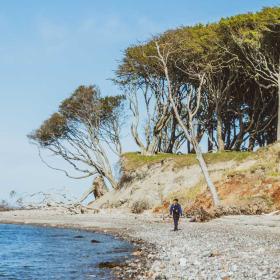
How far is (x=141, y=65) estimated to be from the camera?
2124 inches

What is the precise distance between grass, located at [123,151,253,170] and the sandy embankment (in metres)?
10.7

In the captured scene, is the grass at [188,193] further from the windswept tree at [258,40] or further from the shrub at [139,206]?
the windswept tree at [258,40]

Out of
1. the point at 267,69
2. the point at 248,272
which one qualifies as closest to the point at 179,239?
the point at 248,272

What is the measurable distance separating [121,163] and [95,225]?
1764 centimetres

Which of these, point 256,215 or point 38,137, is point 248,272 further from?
point 38,137

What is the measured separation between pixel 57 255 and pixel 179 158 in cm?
2719

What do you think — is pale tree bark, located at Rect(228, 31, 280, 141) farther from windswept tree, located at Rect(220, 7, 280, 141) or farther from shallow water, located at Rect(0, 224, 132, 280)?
shallow water, located at Rect(0, 224, 132, 280)

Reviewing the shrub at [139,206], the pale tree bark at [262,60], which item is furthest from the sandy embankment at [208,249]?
the pale tree bark at [262,60]

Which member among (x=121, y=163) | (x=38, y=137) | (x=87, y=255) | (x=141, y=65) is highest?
(x=141, y=65)

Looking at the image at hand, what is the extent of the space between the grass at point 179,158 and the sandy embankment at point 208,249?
10.7 m

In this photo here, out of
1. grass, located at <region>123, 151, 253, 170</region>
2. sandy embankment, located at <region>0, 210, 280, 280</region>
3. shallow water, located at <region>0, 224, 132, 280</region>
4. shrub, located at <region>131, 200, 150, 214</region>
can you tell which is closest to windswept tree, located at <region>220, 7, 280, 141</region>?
grass, located at <region>123, 151, 253, 170</region>

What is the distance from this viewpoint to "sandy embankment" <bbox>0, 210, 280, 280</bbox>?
44.8ft

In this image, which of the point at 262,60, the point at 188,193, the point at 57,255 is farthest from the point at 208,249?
the point at 262,60

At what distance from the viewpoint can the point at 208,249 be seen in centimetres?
1916
